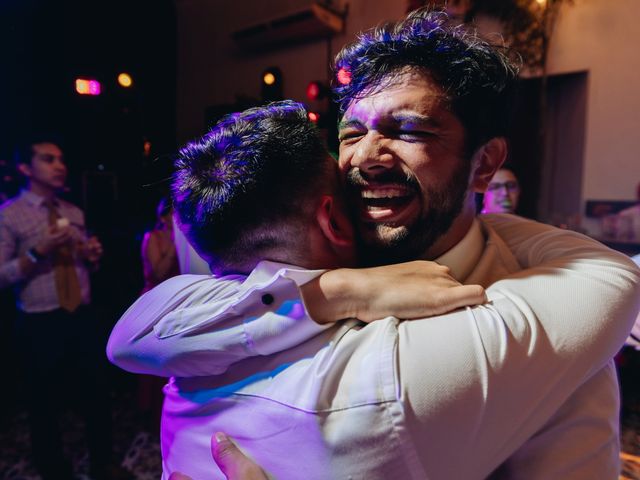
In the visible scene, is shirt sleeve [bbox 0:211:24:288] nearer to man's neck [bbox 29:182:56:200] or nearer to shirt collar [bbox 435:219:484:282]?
man's neck [bbox 29:182:56:200]

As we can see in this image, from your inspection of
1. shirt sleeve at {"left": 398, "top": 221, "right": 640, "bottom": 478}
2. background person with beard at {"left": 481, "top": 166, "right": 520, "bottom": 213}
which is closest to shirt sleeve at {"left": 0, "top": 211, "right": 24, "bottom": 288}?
shirt sleeve at {"left": 398, "top": 221, "right": 640, "bottom": 478}

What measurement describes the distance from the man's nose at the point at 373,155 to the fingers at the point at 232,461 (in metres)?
0.60

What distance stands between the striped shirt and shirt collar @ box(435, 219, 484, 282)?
2414 millimetres

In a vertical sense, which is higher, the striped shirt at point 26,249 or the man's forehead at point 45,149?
the man's forehead at point 45,149

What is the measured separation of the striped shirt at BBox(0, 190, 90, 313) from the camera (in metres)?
2.48

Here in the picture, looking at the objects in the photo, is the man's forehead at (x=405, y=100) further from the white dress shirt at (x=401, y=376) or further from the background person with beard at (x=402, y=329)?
the white dress shirt at (x=401, y=376)

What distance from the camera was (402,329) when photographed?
0.69 metres

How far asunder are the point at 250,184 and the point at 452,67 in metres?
0.55

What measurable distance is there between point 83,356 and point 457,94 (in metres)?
2.59

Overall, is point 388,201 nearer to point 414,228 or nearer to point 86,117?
point 414,228

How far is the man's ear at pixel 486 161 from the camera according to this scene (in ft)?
3.55

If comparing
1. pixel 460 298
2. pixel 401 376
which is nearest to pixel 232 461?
pixel 401 376

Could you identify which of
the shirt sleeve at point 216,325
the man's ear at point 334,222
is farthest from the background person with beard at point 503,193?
the shirt sleeve at point 216,325

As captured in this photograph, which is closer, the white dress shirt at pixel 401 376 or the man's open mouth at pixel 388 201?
the white dress shirt at pixel 401 376
